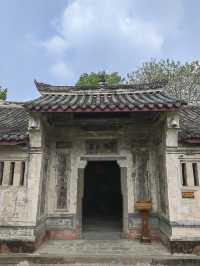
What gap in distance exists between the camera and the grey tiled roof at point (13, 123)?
5.68 m

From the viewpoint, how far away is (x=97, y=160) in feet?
21.9

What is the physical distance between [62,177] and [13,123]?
7.85 ft

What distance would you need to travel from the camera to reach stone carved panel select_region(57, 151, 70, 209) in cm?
652

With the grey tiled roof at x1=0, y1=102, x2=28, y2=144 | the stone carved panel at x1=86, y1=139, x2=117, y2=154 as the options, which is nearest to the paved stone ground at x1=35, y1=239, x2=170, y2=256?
the stone carved panel at x1=86, y1=139, x2=117, y2=154

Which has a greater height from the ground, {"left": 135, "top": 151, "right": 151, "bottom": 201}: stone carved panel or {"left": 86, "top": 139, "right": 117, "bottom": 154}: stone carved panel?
{"left": 86, "top": 139, "right": 117, "bottom": 154}: stone carved panel

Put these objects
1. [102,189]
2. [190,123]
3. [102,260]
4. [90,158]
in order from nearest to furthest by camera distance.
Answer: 1. [102,260]
2. [90,158]
3. [190,123]
4. [102,189]

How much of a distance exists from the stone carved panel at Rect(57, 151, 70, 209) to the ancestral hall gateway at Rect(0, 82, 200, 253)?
0.10 feet

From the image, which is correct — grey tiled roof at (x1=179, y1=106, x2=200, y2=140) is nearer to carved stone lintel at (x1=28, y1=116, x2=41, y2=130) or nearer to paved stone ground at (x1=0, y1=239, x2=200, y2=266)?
paved stone ground at (x1=0, y1=239, x2=200, y2=266)

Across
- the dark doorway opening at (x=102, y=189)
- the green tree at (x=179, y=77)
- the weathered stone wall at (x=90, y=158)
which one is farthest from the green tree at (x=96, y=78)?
the weathered stone wall at (x=90, y=158)

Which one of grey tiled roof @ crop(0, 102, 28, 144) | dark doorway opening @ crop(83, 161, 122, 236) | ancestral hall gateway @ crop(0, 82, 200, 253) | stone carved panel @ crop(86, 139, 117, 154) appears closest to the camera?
ancestral hall gateway @ crop(0, 82, 200, 253)

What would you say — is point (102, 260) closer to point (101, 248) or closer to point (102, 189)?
point (101, 248)

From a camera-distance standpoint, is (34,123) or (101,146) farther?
(101,146)

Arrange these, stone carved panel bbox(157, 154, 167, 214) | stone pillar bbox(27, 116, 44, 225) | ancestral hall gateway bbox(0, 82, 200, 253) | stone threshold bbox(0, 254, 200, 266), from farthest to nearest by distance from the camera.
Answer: stone carved panel bbox(157, 154, 167, 214), stone pillar bbox(27, 116, 44, 225), ancestral hall gateway bbox(0, 82, 200, 253), stone threshold bbox(0, 254, 200, 266)

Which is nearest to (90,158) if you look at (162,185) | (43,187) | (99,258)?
(43,187)
